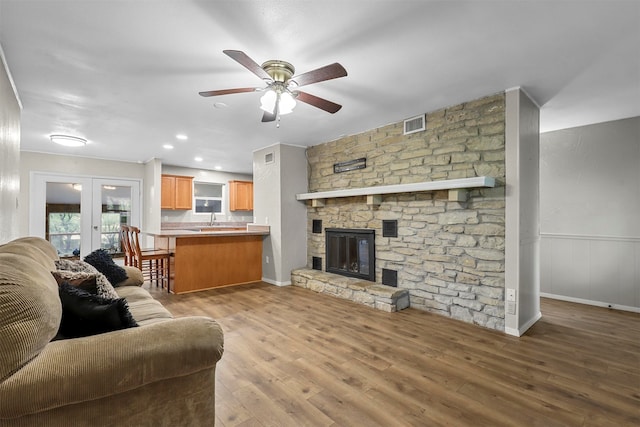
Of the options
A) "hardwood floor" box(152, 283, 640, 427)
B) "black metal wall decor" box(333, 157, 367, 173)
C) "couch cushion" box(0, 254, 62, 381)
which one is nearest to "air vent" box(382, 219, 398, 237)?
"black metal wall decor" box(333, 157, 367, 173)

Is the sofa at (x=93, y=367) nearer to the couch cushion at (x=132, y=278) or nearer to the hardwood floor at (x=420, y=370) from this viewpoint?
the hardwood floor at (x=420, y=370)

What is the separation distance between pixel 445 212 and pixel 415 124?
1.20 metres

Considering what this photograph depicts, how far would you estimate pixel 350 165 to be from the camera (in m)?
4.71

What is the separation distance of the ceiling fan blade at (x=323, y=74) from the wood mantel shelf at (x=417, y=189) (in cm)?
186

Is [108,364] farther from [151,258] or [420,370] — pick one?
[151,258]

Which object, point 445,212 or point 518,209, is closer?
point 518,209

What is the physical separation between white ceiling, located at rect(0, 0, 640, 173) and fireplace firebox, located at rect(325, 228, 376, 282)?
1.74 meters

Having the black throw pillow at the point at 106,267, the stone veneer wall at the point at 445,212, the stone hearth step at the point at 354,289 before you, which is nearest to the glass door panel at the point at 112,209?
the black throw pillow at the point at 106,267

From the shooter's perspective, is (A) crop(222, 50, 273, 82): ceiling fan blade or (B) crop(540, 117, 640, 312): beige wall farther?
(B) crop(540, 117, 640, 312): beige wall

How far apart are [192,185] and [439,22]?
6751mm

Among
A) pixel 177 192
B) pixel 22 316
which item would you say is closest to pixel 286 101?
pixel 22 316

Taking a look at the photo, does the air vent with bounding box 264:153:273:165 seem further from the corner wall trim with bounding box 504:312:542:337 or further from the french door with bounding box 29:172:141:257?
the corner wall trim with bounding box 504:312:542:337

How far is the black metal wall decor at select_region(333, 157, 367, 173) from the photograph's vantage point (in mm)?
4527

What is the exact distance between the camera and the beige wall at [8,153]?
2479mm
